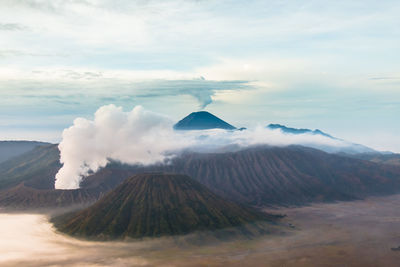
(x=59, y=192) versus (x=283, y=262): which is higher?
(x=59, y=192)

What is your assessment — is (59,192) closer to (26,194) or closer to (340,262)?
(26,194)

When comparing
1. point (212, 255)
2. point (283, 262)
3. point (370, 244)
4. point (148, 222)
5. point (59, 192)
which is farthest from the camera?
point (59, 192)

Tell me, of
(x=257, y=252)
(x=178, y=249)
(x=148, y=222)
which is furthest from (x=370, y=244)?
(x=148, y=222)

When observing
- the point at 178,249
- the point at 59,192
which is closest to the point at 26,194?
the point at 59,192

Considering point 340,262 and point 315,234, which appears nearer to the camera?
point 340,262

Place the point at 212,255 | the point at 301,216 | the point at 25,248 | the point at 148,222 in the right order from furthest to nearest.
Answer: the point at 301,216
the point at 148,222
the point at 25,248
the point at 212,255

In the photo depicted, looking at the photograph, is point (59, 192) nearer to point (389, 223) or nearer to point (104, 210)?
point (104, 210)
